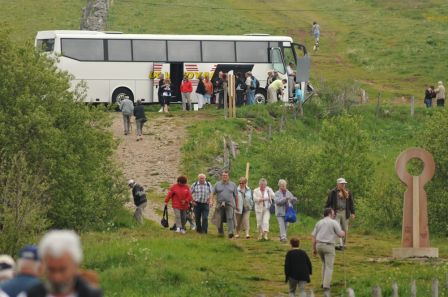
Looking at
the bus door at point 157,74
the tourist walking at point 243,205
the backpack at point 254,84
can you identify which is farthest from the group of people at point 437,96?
the tourist walking at point 243,205

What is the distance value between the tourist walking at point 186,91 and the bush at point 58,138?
18669 mm

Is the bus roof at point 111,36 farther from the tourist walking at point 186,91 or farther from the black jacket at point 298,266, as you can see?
the black jacket at point 298,266

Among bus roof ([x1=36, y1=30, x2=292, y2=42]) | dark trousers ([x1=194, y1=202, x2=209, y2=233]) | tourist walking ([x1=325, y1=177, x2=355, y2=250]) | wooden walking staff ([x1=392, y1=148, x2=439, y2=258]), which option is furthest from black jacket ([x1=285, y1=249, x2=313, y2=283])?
bus roof ([x1=36, y1=30, x2=292, y2=42])

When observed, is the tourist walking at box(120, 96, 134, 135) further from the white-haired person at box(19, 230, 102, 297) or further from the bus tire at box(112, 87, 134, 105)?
the white-haired person at box(19, 230, 102, 297)

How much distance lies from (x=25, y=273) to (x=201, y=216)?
70.8 ft

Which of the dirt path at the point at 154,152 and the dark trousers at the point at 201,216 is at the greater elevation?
the dirt path at the point at 154,152

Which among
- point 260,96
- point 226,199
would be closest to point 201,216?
point 226,199

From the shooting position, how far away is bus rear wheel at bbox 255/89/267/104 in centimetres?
5509

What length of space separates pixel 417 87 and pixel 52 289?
5990 cm

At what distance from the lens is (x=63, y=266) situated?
7.86 m

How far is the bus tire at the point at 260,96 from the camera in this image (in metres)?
55.1

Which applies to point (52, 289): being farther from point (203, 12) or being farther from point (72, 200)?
point (203, 12)

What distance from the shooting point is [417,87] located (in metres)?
66.8

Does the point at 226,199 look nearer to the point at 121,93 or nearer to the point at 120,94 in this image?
the point at 120,94
